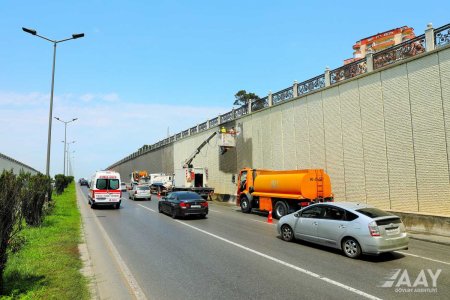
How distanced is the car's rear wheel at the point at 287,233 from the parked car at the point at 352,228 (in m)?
0.22

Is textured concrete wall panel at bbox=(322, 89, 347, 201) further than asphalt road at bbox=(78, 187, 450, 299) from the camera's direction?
Yes

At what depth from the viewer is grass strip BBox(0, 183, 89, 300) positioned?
6309 millimetres

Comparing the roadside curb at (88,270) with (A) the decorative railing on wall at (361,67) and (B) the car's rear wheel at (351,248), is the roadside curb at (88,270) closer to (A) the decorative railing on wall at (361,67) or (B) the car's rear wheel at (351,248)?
(B) the car's rear wheel at (351,248)

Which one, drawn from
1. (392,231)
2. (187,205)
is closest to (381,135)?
(392,231)

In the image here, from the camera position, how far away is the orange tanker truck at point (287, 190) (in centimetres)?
1883

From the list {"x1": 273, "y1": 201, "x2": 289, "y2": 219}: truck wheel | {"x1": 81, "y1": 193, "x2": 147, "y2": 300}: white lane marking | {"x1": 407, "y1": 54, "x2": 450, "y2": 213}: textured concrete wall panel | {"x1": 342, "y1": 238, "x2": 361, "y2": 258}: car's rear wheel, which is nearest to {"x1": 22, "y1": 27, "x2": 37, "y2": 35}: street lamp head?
{"x1": 81, "y1": 193, "x2": 147, "y2": 300}: white lane marking

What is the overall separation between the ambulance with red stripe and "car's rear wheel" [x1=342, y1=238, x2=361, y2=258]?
62.5ft

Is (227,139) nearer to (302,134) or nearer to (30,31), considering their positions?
(302,134)

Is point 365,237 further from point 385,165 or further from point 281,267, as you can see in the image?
point 385,165

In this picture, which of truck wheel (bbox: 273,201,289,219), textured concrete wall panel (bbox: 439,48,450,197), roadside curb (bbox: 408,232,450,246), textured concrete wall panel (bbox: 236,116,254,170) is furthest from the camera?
textured concrete wall panel (bbox: 236,116,254,170)

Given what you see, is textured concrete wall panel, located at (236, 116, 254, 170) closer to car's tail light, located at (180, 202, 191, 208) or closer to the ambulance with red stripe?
the ambulance with red stripe

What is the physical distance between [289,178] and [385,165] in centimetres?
504

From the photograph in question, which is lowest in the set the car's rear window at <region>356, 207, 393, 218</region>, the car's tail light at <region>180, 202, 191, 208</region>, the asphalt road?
the asphalt road

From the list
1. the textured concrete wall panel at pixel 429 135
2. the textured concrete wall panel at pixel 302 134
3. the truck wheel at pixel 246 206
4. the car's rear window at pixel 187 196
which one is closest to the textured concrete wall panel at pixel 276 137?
the textured concrete wall panel at pixel 302 134
